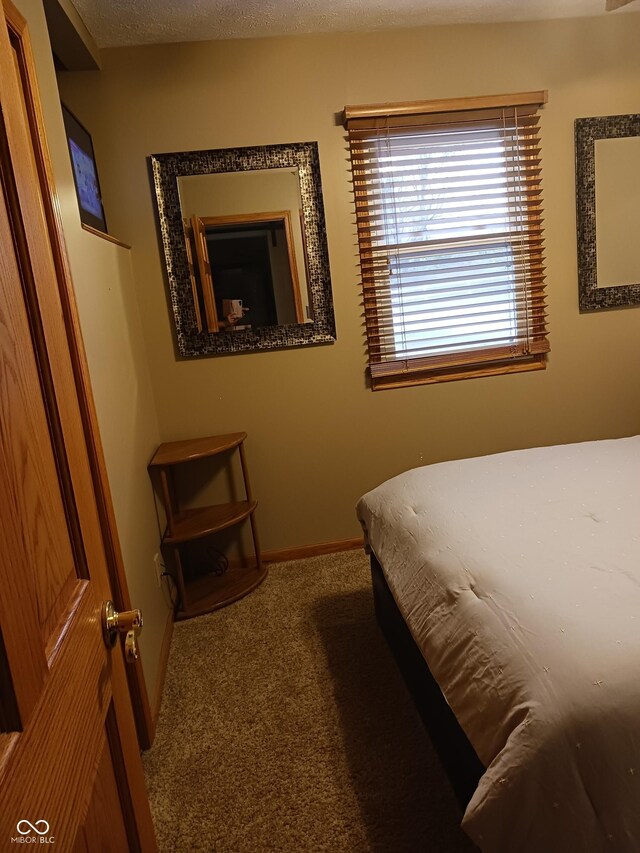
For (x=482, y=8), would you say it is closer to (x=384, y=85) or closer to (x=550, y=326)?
(x=384, y=85)

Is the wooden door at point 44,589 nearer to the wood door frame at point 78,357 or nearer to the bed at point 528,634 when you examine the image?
the wood door frame at point 78,357

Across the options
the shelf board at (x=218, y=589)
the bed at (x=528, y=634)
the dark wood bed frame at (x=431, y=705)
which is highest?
the bed at (x=528, y=634)

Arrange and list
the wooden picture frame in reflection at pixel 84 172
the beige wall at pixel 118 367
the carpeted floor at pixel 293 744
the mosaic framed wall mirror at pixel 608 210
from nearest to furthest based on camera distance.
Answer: the carpeted floor at pixel 293 744 < the beige wall at pixel 118 367 < the wooden picture frame in reflection at pixel 84 172 < the mosaic framed wall mirror at pixel 608 210

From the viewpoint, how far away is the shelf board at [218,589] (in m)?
2.66

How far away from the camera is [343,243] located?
288cm

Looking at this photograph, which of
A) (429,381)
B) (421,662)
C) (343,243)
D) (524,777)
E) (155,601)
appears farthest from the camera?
(429,381)

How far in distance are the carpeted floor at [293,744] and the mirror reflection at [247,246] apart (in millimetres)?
1452

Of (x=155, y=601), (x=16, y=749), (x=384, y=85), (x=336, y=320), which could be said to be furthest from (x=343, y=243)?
(x=16, y=749)

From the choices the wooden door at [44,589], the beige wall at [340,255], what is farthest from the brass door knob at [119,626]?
the beige wall at [340,255]

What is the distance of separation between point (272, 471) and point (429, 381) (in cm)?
98

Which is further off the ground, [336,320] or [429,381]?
[336,320]

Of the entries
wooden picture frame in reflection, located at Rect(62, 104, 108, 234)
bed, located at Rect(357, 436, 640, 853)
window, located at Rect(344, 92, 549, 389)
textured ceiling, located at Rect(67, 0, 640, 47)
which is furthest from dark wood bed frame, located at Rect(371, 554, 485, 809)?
textured ceiling, located at Rect(67, 0, 640, 47)

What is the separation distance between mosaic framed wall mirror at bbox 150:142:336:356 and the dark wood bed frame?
1.33 meters

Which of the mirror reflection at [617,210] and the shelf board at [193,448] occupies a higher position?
the mirror reflection at [617,210]
